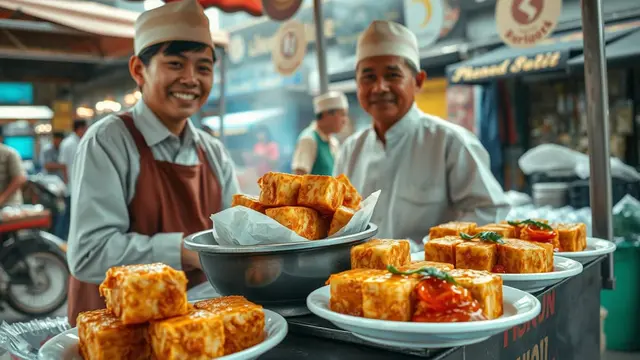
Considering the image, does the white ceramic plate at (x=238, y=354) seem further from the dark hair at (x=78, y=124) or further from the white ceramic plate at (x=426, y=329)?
the dark hair at (x=78, y=124)

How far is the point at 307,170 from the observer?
5.43m

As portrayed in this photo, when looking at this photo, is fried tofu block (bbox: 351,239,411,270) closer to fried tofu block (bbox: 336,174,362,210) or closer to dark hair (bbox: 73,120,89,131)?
fried tofu block (bbox: 336,174,362,210)

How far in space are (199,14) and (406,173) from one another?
1.29m

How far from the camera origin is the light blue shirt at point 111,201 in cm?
191

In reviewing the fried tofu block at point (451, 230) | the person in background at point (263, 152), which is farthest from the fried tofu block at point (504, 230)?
the person in background at point (263, 152)

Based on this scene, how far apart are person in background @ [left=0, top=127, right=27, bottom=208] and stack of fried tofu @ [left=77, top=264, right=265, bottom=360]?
568 cm

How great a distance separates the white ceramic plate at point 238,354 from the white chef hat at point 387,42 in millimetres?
1796

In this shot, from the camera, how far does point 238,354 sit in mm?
875

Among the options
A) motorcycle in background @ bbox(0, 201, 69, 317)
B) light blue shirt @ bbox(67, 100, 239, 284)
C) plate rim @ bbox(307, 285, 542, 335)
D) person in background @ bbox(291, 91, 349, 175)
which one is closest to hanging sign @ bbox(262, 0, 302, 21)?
light blue shirt @ bbox(67, 100, 239, 284)

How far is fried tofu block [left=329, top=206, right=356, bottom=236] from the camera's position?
1.33m

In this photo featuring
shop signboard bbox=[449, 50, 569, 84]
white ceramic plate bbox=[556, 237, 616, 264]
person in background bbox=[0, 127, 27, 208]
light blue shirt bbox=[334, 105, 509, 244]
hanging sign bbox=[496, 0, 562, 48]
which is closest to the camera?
white ceramic plate bbox=[556, 237, 616, 264]

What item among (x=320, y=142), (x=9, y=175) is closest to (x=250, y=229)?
(x=320, y=142)

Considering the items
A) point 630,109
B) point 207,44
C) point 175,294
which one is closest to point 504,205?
point 207,44

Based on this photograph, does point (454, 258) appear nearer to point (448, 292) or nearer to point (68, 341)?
point (448, 292)
